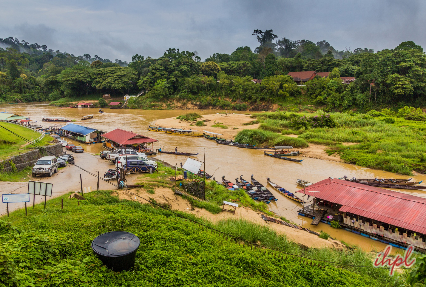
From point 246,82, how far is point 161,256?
72.7 m

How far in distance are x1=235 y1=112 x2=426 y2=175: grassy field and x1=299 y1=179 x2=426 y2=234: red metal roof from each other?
1364cm

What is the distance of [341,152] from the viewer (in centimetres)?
3447

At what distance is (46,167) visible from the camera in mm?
20047

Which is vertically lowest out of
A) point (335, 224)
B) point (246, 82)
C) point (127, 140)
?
point (335, 224)

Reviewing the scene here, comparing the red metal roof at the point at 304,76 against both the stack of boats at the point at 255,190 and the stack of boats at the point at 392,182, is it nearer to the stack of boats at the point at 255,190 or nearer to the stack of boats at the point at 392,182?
the stack of boats at the point at 392,182

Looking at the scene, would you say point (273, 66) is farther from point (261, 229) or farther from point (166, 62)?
point (261, 229)

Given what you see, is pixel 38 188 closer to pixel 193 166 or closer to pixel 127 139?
pixel 193 166

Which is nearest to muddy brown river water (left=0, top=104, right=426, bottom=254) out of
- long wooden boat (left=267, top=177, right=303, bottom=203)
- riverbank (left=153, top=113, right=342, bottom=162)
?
long wooden boat (left=267, top=177, right=303, bottom=203)

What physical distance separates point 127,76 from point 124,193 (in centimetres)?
7914

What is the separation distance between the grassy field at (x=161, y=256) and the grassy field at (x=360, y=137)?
72.1ft

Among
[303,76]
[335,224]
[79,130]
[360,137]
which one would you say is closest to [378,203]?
[335,224]

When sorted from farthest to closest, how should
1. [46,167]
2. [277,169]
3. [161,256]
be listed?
[277,169]
[46,167]
[161,256]

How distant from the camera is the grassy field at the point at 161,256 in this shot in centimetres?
739

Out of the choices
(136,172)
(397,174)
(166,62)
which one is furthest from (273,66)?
(136,172)
